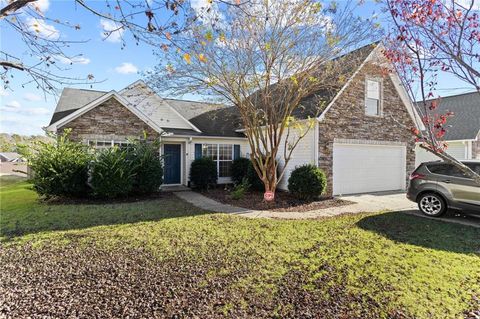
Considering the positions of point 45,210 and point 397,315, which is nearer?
point 397,315

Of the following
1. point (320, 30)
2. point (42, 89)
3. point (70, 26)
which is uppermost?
point (320, 30)

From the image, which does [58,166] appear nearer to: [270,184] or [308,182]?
[270,184]

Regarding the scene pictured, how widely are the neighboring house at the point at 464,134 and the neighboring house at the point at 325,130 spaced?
3267 mm

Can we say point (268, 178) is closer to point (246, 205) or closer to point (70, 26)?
point (246, 205)

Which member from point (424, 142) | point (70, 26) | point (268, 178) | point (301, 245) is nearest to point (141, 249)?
point (301, 245)

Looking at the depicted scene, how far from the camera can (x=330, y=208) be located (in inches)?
388

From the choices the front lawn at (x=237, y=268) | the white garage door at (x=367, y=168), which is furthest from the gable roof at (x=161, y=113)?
the front lawn at (x=237, y=268)

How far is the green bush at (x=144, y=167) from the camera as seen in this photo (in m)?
11.5

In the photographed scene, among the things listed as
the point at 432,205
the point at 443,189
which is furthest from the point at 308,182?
the point at 443,189

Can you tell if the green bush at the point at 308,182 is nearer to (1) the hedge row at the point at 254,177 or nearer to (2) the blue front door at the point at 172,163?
(1) the hedge row at the point at 254,177

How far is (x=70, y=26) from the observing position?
3867mm

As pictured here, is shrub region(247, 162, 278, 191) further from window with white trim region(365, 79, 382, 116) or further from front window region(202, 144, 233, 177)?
window with white trim region(365, 79, 382, 116)

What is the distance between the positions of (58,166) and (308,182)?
30.6ft

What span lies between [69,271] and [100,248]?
→ 3.50ft
